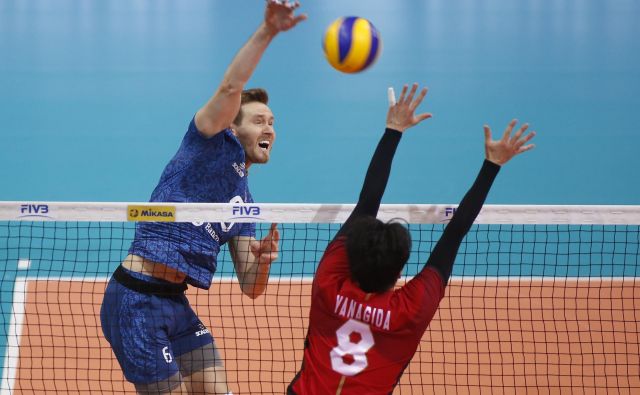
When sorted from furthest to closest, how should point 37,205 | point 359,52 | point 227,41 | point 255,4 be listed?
point 255,4 < point 227,41 < point 37,205 < point 359,52

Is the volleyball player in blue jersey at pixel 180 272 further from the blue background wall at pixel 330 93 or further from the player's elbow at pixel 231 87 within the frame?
the blue background wall at pixel 330 93

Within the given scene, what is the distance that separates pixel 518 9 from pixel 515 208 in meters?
7.43

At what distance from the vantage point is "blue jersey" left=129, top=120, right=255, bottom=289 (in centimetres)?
391

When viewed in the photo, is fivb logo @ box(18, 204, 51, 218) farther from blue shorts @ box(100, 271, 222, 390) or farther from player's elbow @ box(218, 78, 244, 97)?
player's elbow @ box(218, 78, 244, 97)

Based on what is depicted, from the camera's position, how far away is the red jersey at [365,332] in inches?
115

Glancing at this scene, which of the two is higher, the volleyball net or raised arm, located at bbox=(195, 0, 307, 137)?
raised arm, located at bbox=(195, 0, 307, 137)

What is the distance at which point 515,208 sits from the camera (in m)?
4.15

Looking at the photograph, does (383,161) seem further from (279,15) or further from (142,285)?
(142,285)

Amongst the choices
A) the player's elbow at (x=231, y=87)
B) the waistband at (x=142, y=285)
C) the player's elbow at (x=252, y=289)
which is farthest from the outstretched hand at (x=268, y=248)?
the player's elbow at (x=231, y=87)

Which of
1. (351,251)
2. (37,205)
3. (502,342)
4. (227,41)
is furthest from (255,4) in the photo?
(351,251)

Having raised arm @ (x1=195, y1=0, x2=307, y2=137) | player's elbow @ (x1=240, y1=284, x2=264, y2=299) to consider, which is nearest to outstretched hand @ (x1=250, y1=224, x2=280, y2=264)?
player's elbow @ (x1=240, y1=284, x2=264, y2=299)

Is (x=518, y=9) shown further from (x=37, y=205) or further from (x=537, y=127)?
(x=37, y=205)

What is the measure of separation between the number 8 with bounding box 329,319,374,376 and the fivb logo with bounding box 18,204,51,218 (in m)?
1.84

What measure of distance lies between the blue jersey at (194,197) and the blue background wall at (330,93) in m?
4.20
